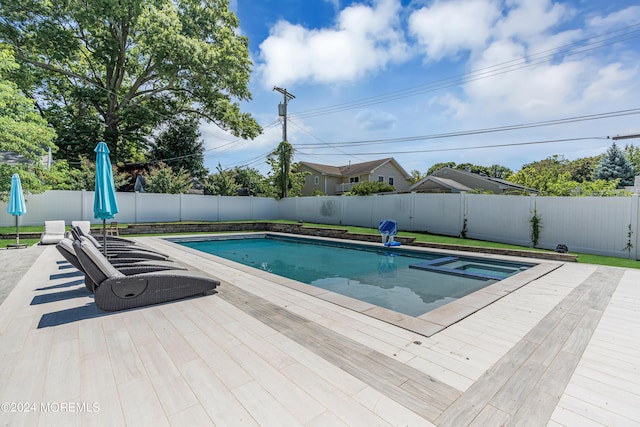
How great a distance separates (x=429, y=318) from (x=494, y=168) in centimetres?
5024

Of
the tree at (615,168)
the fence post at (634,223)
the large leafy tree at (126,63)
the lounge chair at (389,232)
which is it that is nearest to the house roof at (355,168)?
the large leafy tree at (126,63)

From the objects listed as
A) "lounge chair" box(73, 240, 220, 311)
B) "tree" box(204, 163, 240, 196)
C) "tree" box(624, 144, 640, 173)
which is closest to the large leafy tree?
"tree" box(204, 163, 240, 196)

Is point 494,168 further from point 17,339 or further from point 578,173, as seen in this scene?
point 17,339

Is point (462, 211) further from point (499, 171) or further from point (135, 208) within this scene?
point (499, 171)

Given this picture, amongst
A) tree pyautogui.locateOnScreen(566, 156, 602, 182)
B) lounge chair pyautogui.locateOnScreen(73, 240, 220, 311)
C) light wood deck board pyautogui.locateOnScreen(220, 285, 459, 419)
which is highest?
tree pyautogui.locateOnScreen(566, 156, 602, 182)

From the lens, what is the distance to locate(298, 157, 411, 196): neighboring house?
92.9 feet

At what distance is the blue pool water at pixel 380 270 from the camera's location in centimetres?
588

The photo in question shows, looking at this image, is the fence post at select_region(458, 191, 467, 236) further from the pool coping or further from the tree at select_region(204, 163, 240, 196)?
the tree at select_region(204, 163, 240, 196)

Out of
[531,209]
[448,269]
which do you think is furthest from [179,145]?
[531,209]

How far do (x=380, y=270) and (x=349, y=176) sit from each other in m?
22.4

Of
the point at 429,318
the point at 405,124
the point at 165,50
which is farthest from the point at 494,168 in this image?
the point at 429,318

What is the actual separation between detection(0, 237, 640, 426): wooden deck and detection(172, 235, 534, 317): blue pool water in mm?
1840

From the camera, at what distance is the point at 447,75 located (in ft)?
52.5

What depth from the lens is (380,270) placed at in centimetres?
815
